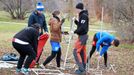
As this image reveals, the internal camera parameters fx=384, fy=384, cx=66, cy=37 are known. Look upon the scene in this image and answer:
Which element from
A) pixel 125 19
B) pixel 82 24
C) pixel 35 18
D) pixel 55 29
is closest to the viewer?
pixel 82 24

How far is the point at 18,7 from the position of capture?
184ft

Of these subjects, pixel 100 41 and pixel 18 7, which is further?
pixel 18 7

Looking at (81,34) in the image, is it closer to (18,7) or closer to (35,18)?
(35,18)

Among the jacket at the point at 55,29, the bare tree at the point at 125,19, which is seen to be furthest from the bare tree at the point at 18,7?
the jacket at the point at 55,29

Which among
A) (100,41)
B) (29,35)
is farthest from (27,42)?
(100,41)

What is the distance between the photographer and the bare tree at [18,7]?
2203 inches

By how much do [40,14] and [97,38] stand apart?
198cm

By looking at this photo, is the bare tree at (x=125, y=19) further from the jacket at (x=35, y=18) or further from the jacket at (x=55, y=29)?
the jacket at (x=55, y=29)

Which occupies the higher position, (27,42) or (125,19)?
(27,42)

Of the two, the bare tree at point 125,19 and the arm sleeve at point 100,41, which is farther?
the bare tree at point 125,19

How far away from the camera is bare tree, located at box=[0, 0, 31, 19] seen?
184 ft

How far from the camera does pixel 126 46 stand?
2191 centimetres

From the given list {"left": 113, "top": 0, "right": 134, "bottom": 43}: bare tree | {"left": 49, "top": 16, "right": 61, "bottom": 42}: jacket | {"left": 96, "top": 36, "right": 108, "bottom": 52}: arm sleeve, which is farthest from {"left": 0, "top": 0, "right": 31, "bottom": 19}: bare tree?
{"left": 96, "top": 36, "right": 108, "bottom": 52}: arm sleeve

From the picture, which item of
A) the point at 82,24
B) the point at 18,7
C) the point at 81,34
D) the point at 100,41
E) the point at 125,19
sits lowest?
the point at 18,7
